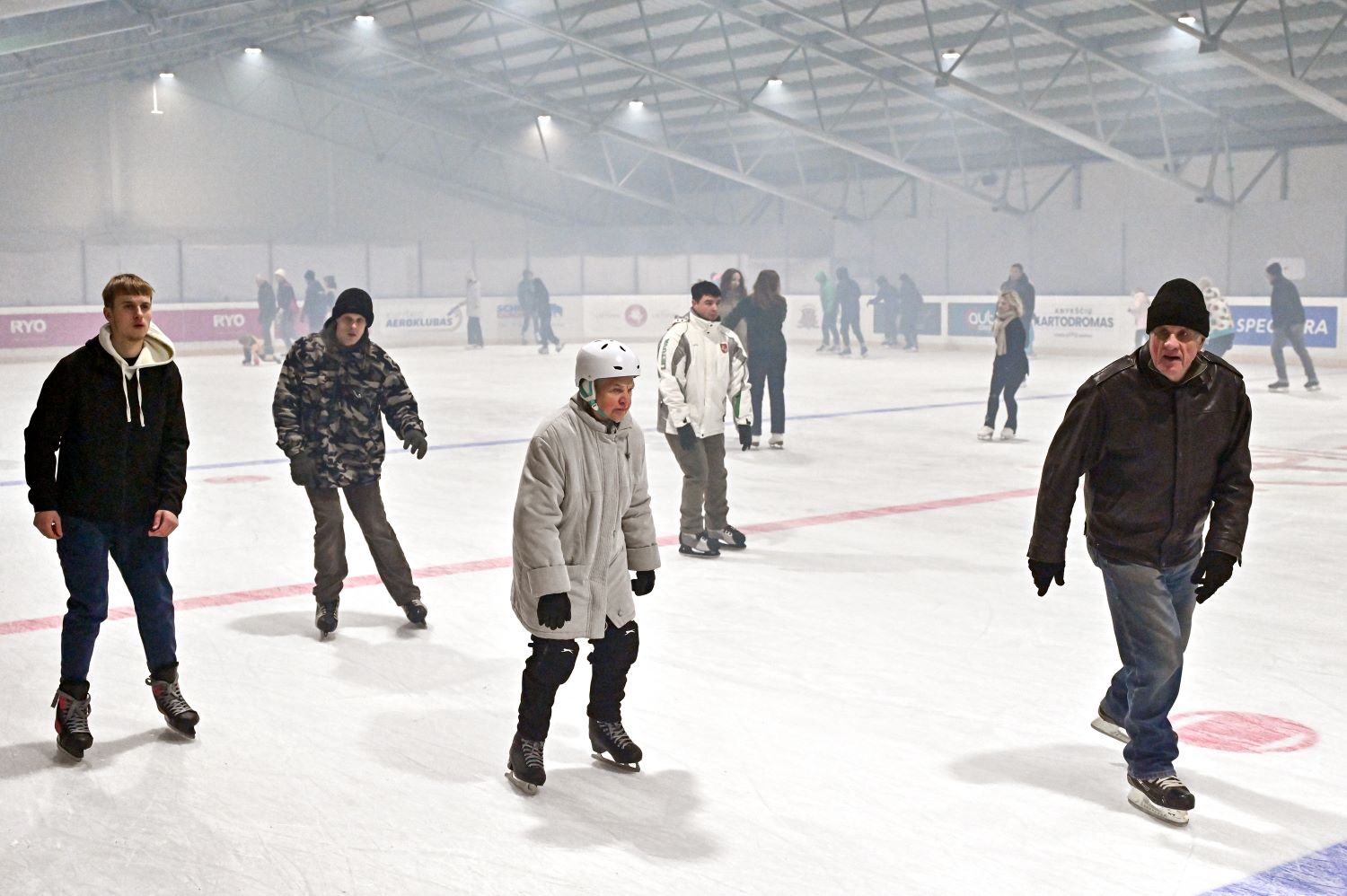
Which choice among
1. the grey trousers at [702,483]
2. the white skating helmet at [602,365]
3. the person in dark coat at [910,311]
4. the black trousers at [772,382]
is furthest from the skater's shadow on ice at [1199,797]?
the person in dark coat at [910,311]

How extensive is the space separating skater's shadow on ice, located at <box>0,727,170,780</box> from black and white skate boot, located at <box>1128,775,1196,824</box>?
123 inches

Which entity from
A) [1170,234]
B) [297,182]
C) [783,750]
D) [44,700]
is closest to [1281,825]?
[783,750]

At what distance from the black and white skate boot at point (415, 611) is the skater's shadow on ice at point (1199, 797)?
2802 millimetres

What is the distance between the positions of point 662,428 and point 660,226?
111 feet

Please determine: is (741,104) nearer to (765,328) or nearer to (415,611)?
(765,328)

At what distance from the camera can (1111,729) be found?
4.93 metres

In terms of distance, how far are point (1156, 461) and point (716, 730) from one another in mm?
1788

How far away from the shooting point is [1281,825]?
13.4ft

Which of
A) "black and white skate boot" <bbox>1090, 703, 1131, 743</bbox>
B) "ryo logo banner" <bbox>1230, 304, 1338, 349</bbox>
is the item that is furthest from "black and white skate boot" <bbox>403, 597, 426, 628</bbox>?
"ryo logo banner" <bbox>1230, 304, 1338, 349</bbox>

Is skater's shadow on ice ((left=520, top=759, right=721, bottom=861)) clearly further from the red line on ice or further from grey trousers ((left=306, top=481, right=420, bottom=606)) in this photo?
the red line on ice

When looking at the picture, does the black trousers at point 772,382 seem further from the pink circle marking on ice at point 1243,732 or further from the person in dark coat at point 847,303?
the person in dark coat at point 847,303

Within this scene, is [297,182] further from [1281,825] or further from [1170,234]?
[1281,825]

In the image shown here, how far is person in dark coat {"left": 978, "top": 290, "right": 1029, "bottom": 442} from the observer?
13.7 metres

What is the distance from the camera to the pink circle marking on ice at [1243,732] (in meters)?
4.82
